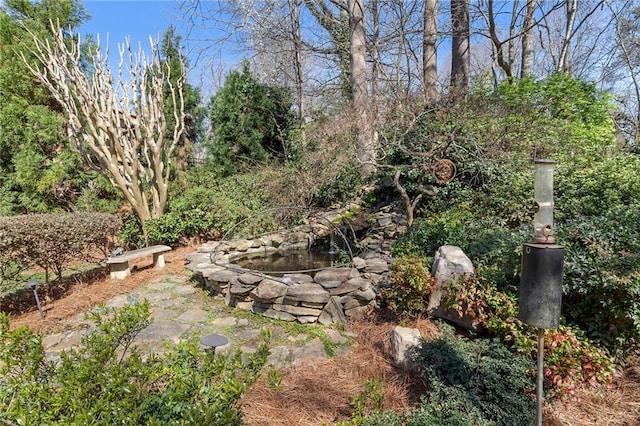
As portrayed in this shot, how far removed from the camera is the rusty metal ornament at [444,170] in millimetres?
5223

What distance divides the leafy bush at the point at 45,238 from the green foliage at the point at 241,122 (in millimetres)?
4420

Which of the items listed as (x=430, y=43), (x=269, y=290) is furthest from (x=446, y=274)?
(x=430, y=43)

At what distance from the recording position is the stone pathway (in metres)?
2.82

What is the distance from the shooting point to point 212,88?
54.9 feet

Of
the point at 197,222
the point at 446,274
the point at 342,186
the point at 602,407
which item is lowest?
the point at 602,407

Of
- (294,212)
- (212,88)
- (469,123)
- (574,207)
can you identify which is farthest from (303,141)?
(212,88)

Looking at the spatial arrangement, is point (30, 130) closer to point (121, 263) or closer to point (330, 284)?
point (121, 263)

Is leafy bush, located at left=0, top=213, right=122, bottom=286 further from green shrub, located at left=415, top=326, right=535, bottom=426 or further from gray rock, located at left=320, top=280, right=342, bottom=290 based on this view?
green shrub, located at left=415, top=326, right=535, bottom=426

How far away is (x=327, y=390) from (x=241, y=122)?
25.4 ft

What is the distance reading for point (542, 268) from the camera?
1433 mm

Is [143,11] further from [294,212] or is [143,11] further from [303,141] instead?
[294,212]

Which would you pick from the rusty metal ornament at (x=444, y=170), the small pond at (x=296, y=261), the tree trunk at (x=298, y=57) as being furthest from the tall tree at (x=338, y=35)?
the small pond at (x=296, y=261)

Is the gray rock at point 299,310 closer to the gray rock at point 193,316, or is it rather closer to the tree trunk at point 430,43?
the gray rock at point 193,316

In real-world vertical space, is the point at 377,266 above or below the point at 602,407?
above
